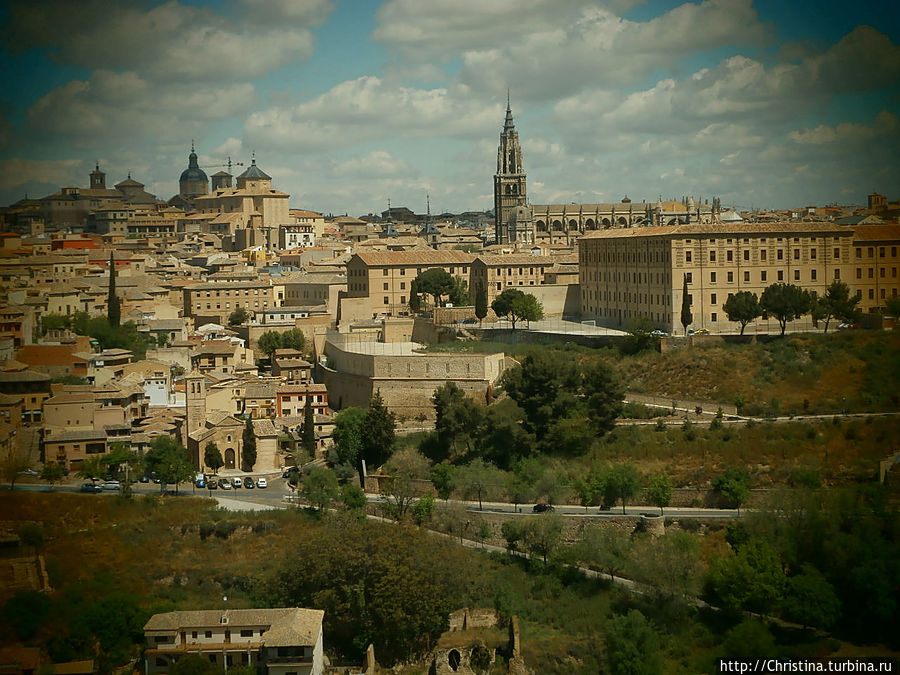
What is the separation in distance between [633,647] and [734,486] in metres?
5.45


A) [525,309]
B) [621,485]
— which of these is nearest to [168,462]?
[621,485]

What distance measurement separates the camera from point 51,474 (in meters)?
25.1

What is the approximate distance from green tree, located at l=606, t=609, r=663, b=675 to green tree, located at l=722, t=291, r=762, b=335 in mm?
11658

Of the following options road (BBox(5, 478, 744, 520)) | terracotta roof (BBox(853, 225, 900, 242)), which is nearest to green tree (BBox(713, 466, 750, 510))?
road (BBox(5, 478, 744, 520))

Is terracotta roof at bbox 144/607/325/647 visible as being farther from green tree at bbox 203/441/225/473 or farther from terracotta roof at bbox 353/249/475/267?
terracotta roof at bbox 353/249/475/267

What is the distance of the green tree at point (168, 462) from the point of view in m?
25.1

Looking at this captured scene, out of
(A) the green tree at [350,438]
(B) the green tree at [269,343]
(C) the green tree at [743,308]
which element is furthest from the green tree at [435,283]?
(C) the green tree at [743,308]

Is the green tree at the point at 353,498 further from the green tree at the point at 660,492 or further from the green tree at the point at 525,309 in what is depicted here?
the green tree at the point at 525,309

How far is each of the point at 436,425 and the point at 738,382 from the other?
654cm

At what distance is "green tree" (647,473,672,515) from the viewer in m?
22.9

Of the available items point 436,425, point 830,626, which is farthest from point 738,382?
point 830,626

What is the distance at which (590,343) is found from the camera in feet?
101

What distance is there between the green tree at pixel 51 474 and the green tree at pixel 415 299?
15354 millimetres

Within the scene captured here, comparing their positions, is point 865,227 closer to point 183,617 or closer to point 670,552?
point 670,552
